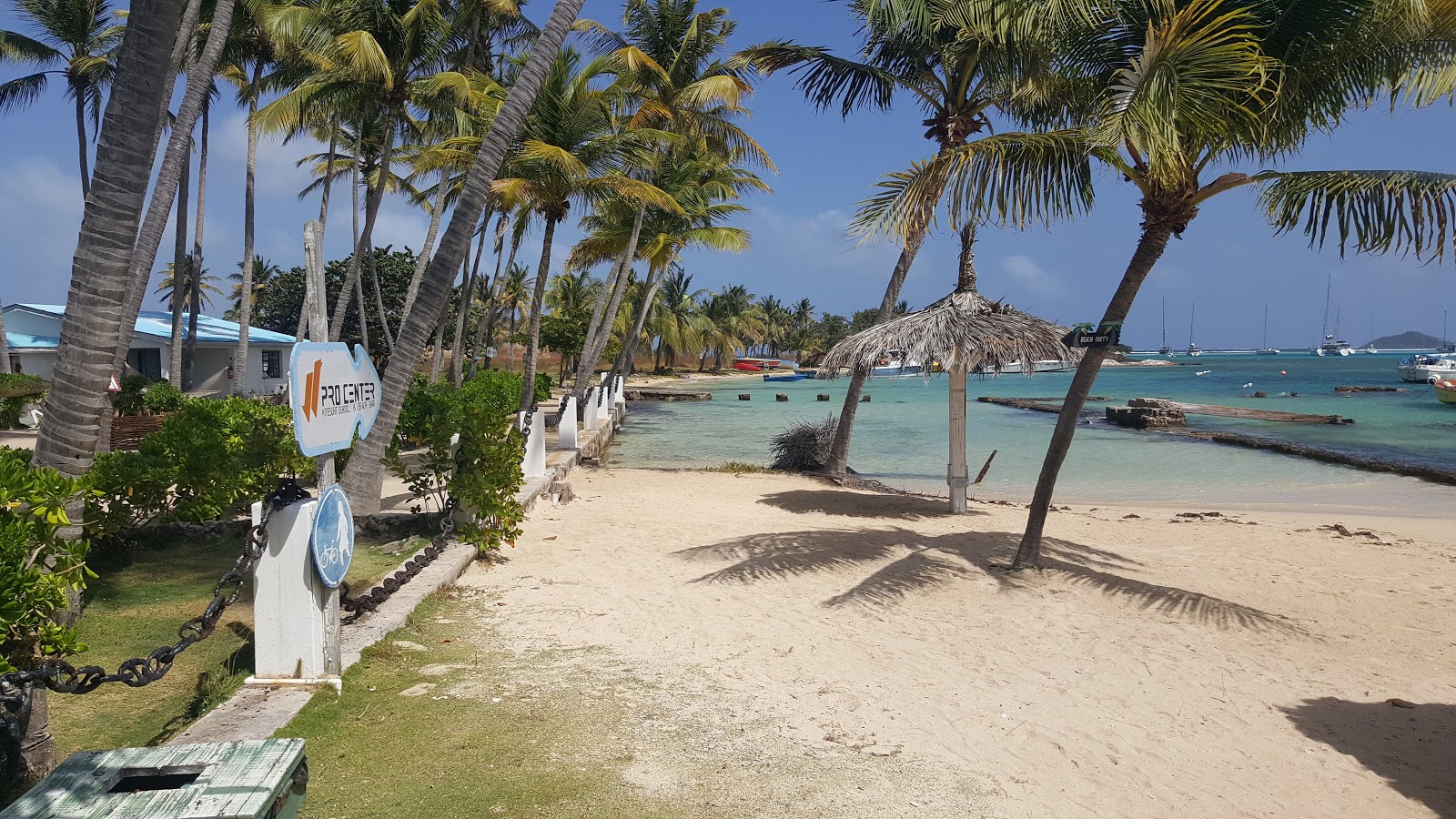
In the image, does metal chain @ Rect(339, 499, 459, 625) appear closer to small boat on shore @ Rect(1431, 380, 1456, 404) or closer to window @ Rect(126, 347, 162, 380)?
window @ Rect(126, 347, 162, 380)

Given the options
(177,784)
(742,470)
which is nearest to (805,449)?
(742,470)

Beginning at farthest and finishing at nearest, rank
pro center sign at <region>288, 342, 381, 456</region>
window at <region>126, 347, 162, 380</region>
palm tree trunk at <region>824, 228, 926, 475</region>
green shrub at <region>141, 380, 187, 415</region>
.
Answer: window at <region>126, 347, 162, 380</region>
green shrub at <region>141, 380, 187, 415</region>
palm tree trunk at <region>824, 228, 926, 475</region>
pro center sign at <region>288, 342, 381, 456</region>

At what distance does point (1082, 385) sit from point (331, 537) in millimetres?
6035

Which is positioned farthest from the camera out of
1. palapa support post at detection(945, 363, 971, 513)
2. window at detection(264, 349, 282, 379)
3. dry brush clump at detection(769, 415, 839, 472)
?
window at detection(264, 349, 282, 379)

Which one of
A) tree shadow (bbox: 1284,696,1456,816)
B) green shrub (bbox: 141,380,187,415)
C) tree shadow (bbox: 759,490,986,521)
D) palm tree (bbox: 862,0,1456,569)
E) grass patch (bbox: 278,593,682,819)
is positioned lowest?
tree shadow (bbox: 1284,696,1456,816)

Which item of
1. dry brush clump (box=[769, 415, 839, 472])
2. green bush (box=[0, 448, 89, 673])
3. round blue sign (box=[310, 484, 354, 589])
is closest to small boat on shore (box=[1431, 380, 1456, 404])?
dry brush clump (box=[769, 415, 839, 472])

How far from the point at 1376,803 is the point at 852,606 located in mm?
3508

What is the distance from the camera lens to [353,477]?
26.9ft

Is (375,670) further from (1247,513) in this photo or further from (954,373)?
(1247,513)

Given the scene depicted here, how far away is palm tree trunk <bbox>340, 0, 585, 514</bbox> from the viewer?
26.6 ft

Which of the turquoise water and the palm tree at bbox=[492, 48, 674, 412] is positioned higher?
the palm tree at bbox=[492, 48, 674, 412]

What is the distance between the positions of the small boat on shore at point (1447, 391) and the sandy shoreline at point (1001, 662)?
38.9 meters

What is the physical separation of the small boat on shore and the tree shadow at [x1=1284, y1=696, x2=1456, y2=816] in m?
45.6

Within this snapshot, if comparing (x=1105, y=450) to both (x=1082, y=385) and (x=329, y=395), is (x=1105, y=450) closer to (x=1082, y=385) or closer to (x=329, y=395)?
(x=1082, y=385)
